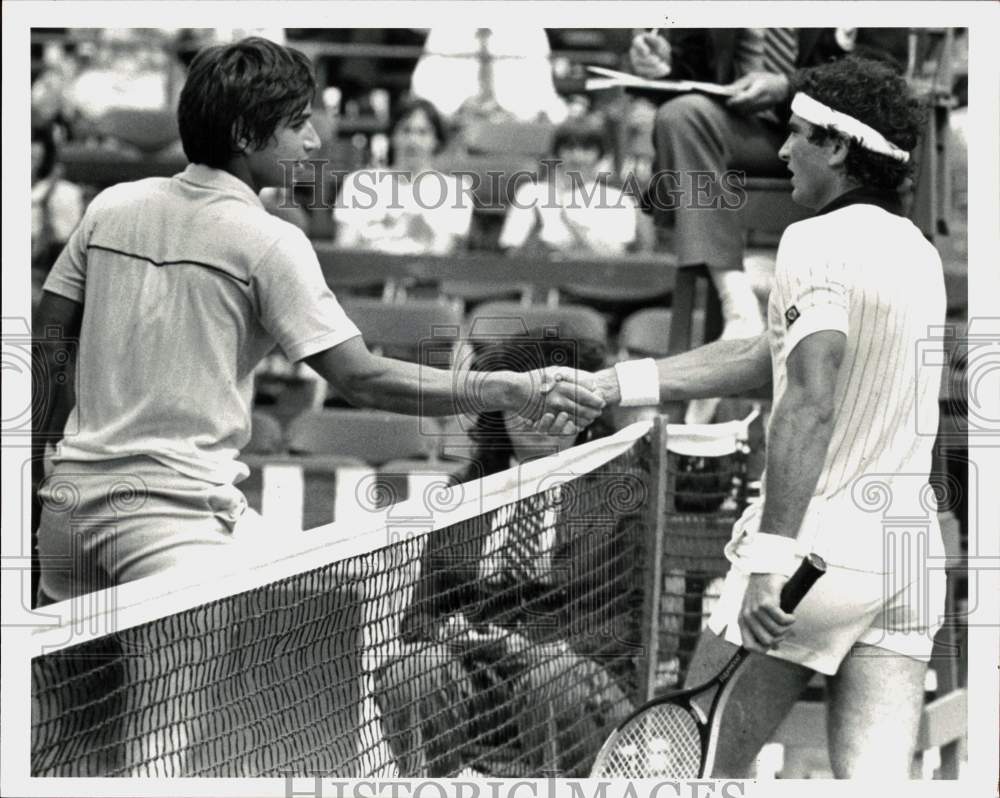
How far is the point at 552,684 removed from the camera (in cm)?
386

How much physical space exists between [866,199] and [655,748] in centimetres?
109

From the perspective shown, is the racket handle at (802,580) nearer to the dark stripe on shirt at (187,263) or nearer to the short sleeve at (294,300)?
the short sleeve at (294,300)

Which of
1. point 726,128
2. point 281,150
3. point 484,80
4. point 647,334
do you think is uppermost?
point 484,80

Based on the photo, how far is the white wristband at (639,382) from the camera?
3779 millimetres

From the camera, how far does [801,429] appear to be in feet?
9.27

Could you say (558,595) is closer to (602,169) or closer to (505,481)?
(505,481)

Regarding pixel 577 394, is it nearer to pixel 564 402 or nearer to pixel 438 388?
pixel 564 402

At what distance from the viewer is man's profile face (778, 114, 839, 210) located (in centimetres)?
312

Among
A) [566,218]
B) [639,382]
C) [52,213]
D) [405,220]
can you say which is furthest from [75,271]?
[52,213]

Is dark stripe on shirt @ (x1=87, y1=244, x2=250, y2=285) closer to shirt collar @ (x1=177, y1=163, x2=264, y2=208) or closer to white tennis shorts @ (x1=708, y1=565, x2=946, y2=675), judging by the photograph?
shirt collar @ (x1=177, y1=163, x2=264, y2=208)

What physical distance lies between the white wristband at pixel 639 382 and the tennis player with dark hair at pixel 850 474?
27.8 inches

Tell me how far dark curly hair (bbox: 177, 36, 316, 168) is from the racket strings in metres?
1.38

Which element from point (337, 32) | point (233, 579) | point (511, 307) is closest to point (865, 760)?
point (233, 579)

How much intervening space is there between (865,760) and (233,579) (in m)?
1.12
